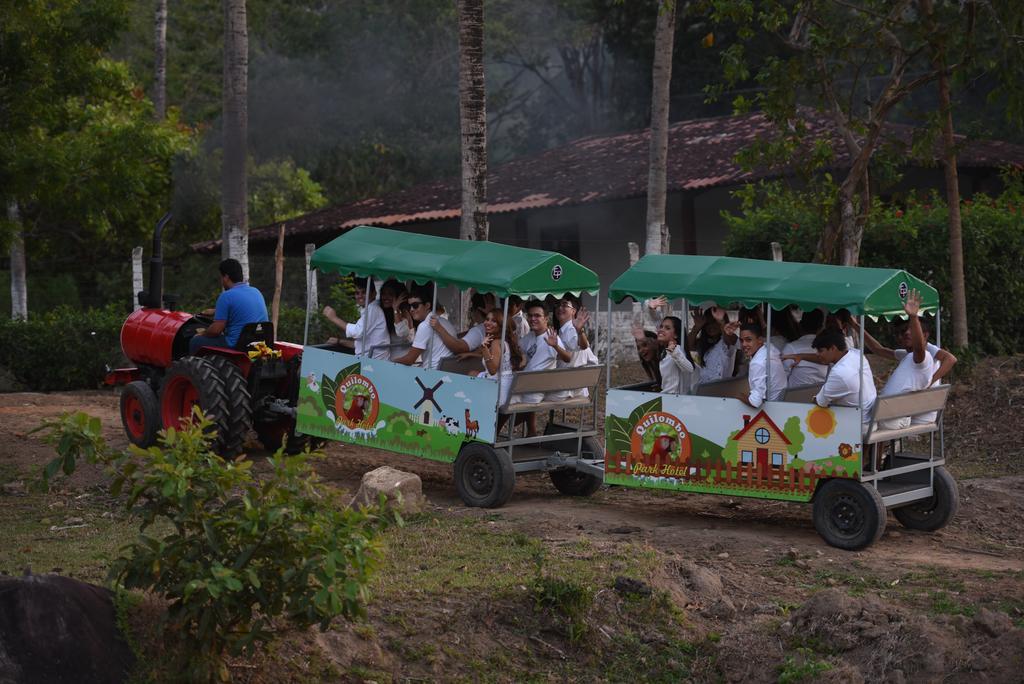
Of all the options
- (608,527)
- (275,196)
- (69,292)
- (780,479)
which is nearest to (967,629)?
(780,479)

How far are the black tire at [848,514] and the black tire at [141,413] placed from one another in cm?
639

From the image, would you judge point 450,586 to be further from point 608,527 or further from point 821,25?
point 821,25

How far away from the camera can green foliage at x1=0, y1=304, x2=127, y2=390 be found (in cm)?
1812

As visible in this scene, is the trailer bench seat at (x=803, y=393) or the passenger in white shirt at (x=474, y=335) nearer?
the trailer bench seat at (x=803, y=393)

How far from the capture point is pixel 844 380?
30.6 feet

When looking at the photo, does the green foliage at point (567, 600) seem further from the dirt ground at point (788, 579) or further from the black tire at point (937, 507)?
the black tire at point (937, 507)

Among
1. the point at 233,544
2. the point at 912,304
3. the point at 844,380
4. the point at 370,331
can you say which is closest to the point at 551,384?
the point at 370,331

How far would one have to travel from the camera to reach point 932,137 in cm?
1614

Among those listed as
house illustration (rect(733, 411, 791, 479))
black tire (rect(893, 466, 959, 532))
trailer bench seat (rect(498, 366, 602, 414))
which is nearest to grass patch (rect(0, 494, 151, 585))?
trailer bench seat (rect(498, 366, 602, 414))

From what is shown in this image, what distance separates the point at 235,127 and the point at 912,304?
35.1 ft

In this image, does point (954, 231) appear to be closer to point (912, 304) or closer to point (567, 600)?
point (912, 304)

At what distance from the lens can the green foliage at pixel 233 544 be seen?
5.84 meters

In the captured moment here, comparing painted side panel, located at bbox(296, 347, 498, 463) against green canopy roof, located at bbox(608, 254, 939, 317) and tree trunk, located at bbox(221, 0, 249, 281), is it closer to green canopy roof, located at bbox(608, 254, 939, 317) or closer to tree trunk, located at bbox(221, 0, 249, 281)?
green canopy roof, located at bbox(608, 254, 939, 317)

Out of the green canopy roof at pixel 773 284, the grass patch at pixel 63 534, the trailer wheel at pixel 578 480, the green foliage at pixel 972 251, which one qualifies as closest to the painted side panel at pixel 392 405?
the trailer wheel at pixel 578 480
